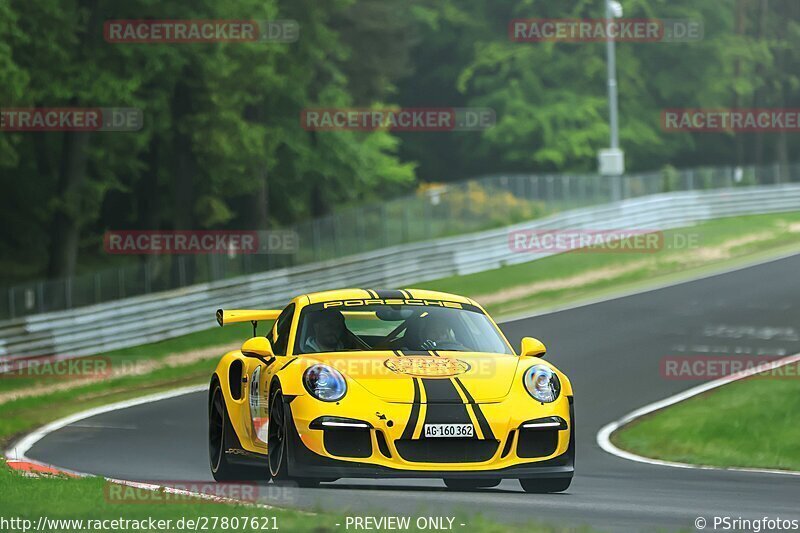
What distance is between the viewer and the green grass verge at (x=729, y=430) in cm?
1641

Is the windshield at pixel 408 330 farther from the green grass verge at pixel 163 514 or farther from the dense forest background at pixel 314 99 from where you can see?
the dense forest background at pixel 314 99

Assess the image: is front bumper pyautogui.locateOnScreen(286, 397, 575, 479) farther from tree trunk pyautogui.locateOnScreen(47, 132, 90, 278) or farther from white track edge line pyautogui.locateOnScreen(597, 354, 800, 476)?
tree trunk pyautogui.locateOnScreen(47, 132, 90, 278)

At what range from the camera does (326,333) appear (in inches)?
434

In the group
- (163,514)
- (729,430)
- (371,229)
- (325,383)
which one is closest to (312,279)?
(371,229)

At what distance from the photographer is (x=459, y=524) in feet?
27.3

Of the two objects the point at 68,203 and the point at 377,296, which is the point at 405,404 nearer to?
the point at 377,296

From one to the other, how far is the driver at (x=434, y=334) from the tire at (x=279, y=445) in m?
1.22

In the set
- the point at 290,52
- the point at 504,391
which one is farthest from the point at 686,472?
the point at 290,52

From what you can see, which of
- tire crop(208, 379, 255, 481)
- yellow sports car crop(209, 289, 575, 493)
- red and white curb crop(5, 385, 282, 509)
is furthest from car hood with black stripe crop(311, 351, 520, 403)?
red and white curb crop(5, 385, 282, 509)

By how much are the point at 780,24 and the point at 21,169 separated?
49.4m

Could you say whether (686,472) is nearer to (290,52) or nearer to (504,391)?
(504,391)

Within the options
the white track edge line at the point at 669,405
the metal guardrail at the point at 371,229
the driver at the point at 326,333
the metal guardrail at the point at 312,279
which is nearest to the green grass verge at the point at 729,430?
the white track edge line at the point at 669,405

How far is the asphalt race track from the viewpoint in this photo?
9695 millimetres

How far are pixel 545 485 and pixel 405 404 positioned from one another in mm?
1382
